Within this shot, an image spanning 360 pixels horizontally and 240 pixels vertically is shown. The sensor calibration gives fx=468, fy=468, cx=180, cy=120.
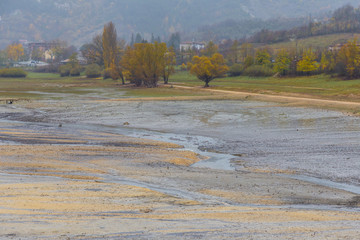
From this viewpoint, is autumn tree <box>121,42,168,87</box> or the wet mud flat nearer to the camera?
the wet mud flat

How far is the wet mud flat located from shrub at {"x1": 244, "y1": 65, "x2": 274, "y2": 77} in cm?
6541

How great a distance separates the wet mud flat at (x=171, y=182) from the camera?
1165 cm

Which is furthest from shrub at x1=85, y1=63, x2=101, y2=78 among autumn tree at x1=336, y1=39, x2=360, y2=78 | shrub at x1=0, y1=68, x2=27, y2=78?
autumn tree at x1=336, y1=39, x2=360, y2=78

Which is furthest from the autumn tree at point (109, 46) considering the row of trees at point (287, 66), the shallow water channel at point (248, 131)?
the shallow water channel at point (248, 131)

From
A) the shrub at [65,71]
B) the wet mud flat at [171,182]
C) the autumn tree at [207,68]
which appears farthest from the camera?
the shrub at [65,71]

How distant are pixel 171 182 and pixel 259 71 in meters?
87.4

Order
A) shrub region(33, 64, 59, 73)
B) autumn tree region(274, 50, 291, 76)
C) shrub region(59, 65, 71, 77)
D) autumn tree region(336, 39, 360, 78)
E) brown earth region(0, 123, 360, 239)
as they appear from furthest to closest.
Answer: shrub region(33, 64, 59, 73) < shrub region(59, 65, 71, 77) < autumn tree region(274, 50, 291, 76) < autumn tree region(336, 39, 360, 78) < brown earth region(0, 123, 360, 239)

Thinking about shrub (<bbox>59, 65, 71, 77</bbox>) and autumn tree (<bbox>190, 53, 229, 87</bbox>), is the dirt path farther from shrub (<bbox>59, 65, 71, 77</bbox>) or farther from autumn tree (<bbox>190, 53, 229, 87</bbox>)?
shrub (<bbox>59, 65, 71, 77</bbox>)

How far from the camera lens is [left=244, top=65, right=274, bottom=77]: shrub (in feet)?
328

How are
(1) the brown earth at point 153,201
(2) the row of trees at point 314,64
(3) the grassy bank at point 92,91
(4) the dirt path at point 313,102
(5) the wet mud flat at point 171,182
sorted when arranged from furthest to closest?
(2) the row of trees at point 314,64 → (3) the grassy bank at point 92,91 → (4) the dirt path at point 313,102 → (5) the wet mud flat at point 171,182 → (1) the brown earth at point 153,201

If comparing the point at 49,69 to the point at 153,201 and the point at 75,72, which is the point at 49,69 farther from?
the point at 153,201

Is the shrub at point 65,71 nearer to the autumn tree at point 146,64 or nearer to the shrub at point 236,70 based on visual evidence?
the shrub at point 236,70

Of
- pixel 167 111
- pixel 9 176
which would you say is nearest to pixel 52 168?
pixel 9 176

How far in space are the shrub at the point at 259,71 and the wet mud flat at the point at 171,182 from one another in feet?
215
